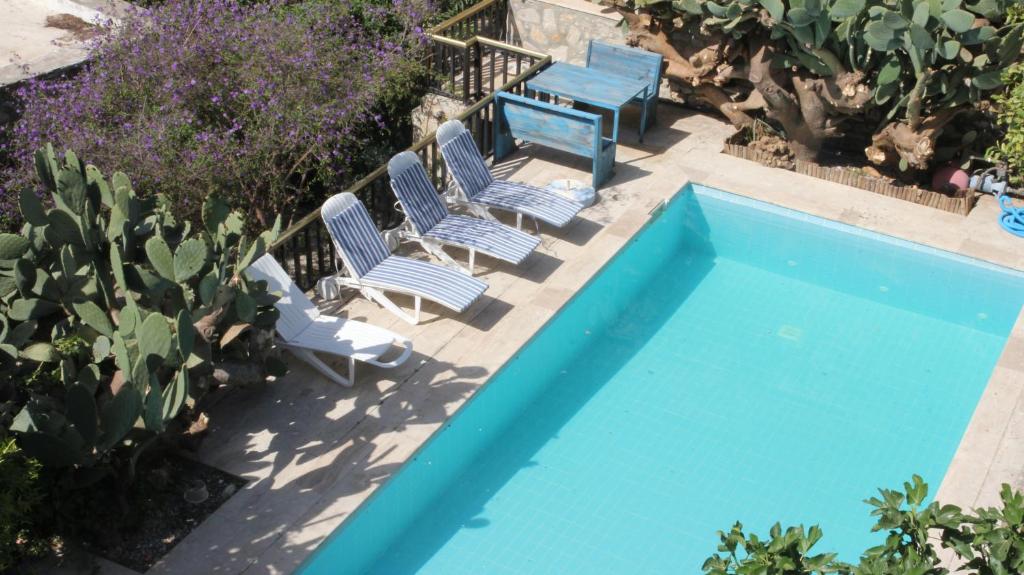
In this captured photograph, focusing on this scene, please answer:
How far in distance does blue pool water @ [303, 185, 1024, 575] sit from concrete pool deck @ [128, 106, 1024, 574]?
0.51ft

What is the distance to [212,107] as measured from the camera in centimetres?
1048

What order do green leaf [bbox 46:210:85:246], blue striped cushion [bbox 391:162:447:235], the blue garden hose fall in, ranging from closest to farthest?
green leaf [bbox 46:210:85:246] → blue striped cushion [bbox 391:162:447:235] → the blue garden hose

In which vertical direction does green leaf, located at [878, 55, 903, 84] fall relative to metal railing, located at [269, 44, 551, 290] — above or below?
above

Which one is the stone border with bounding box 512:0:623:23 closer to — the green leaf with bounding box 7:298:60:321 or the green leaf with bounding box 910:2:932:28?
the green leaf with bounding box 910:2:932:28

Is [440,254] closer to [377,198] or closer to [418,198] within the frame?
[418,198]

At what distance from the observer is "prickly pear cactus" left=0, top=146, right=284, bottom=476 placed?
6273mm

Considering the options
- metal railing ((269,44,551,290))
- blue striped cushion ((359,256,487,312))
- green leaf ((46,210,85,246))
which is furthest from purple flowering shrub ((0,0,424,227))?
green leaf ((46,210,85,246))

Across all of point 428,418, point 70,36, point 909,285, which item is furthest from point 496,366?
point 70,36

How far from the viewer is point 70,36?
39.0 feet

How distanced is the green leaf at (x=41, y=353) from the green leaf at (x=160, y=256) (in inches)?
30.6

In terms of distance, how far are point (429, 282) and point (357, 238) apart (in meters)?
0.70

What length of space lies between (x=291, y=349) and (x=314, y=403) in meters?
0.51

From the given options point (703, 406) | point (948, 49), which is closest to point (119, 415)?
point (703, 406)

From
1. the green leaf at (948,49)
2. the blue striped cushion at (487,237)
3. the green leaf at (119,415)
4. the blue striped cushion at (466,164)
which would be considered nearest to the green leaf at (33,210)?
the green leaf at (119,415)
